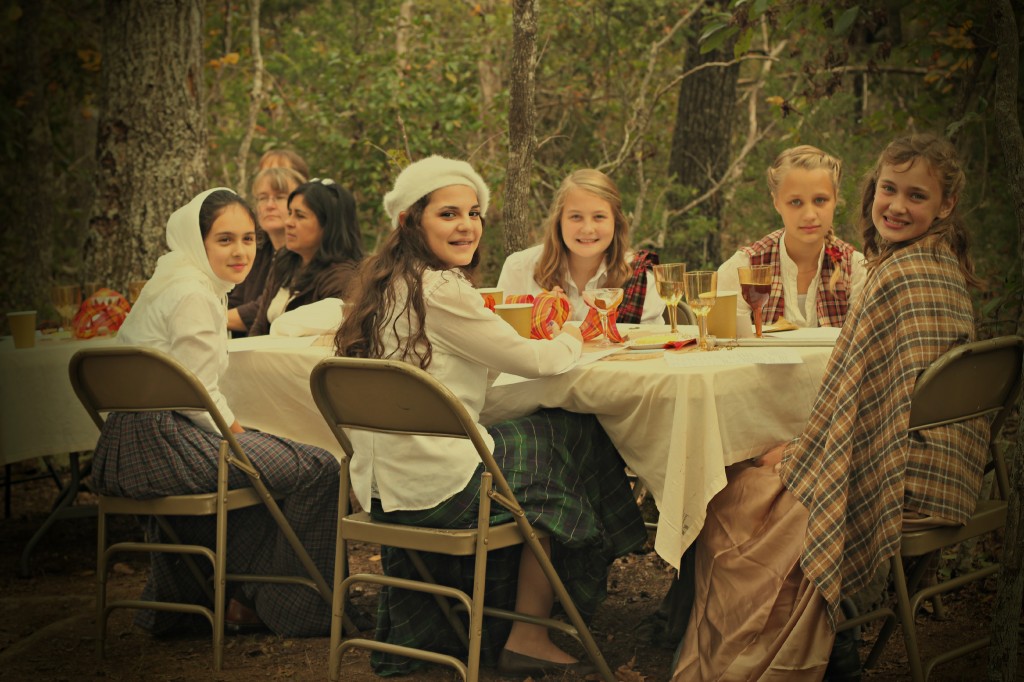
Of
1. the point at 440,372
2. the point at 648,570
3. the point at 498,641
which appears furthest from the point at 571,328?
the point at 648,570

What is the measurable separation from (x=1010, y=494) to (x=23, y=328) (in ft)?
11.0

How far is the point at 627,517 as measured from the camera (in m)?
3.27

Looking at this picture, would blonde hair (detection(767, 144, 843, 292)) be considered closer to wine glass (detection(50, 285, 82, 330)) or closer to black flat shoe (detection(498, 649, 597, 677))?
black flat shoe (detection(498, 649, 597, 677))

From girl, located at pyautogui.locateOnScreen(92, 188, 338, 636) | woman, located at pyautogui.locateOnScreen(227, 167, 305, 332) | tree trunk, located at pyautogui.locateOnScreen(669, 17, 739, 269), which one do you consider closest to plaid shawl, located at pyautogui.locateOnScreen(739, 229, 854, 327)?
girl, located at pyautogui.locateOnScreen(92, 188, 338, 636)

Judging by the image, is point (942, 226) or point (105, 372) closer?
point (942, 226)

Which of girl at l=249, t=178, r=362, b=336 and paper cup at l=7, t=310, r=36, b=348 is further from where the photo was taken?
girl at l=249, t=178, r=362, b=336

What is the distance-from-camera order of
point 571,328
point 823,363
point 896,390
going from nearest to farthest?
point 896,390, point 823,363, point 571,328

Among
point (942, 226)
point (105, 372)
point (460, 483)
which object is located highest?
point (942, 226)

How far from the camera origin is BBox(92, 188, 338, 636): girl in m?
3.36

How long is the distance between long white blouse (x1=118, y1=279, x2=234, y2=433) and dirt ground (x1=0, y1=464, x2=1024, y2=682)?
2.49 ft

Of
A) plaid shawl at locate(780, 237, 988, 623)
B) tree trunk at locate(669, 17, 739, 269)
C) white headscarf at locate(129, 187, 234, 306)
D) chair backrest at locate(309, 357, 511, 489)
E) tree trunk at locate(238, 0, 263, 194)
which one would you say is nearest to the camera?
chair backrest at locate(309, 357, 511, 489)

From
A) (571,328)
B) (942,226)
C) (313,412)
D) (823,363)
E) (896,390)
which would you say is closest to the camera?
(896,390)

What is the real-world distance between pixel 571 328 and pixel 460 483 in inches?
26.4

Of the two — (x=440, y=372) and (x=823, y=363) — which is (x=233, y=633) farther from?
(x=823, y=363)
